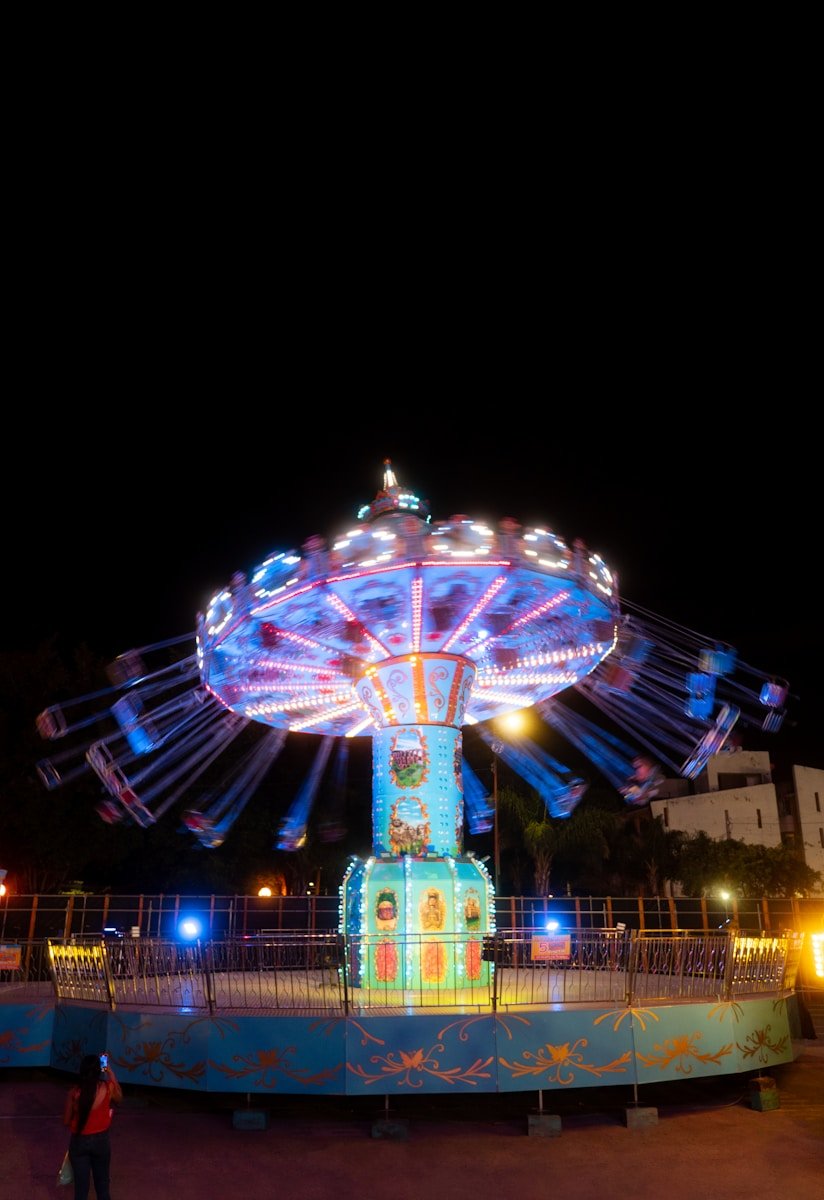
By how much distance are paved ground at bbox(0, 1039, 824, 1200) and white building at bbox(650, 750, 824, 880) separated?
111ft

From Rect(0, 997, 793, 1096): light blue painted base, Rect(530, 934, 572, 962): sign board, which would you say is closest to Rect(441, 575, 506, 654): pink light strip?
Rect(530, 934, 572, 962): sign board

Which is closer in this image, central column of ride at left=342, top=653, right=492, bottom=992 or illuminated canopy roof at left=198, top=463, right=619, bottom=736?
illuminated canopy roof at left=198, top=463, right=619, bottom=736

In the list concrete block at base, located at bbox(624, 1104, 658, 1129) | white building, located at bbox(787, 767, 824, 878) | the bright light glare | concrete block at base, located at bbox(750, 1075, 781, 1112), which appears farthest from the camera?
white building, located at bbox(787, 767, 824, 878)

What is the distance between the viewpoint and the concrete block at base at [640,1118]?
828 cm

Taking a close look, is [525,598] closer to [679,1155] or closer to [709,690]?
[709,690]

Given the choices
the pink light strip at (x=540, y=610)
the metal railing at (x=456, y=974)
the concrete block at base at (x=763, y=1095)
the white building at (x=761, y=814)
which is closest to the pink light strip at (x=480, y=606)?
the pink light strip at (x=540, y=610)

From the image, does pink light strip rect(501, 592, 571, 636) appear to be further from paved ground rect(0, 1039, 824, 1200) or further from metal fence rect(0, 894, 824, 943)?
metal fence rect(0, 894, 824, 943)

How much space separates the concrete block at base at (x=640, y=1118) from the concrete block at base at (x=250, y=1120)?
341cm

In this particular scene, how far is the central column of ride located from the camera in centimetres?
1232

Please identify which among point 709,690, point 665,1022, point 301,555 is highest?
point 301,555

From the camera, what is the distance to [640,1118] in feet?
27.3

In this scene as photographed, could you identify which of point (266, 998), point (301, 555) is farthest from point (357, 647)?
point (266, 998)

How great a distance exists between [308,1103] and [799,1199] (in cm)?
491

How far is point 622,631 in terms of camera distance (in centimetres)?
1366
